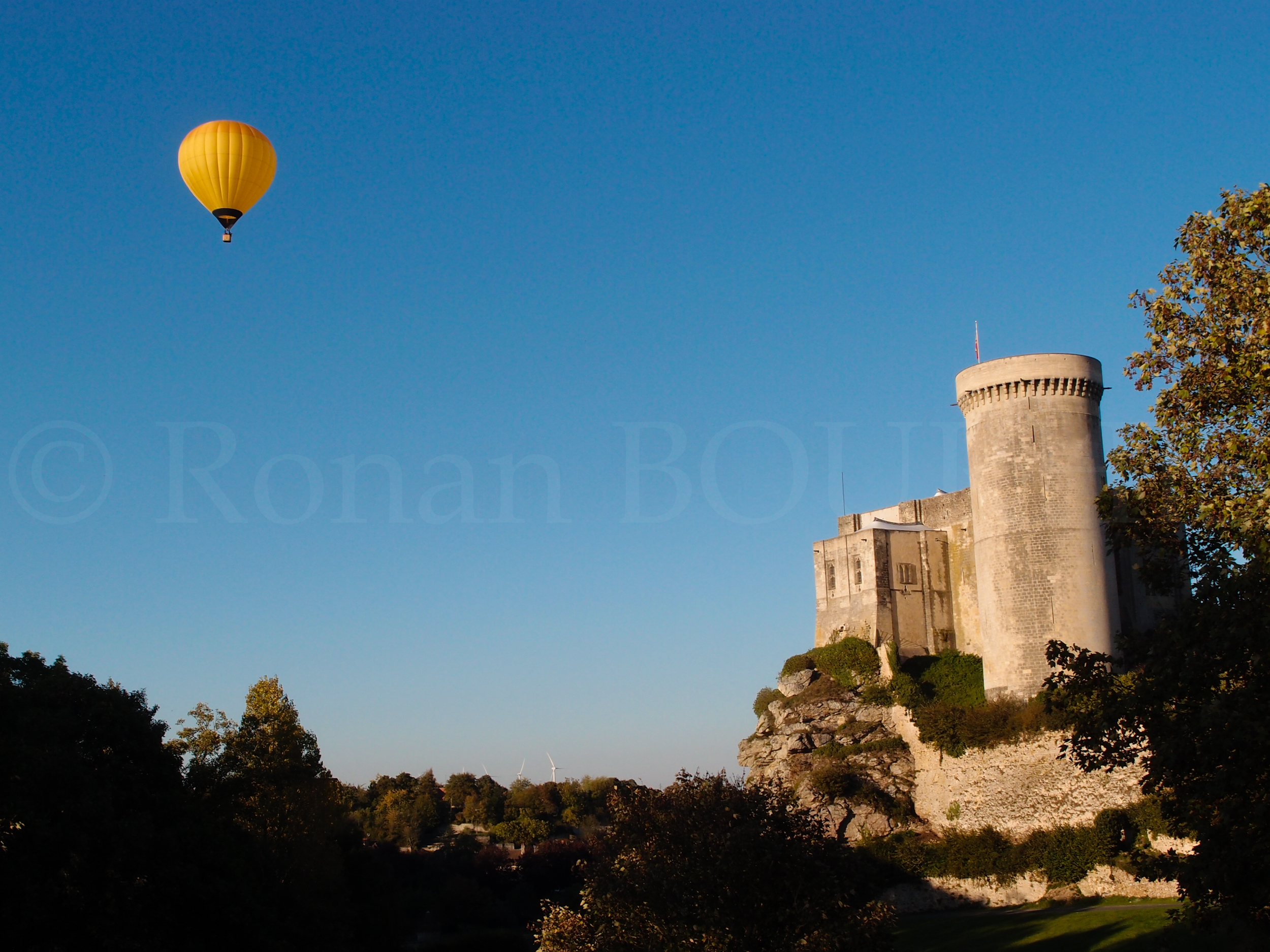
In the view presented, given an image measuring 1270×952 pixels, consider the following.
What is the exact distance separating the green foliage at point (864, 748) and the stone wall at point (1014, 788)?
679 millimetres

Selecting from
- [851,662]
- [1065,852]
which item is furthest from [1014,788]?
[851,662]

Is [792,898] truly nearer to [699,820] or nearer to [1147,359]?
Result: [699,820]

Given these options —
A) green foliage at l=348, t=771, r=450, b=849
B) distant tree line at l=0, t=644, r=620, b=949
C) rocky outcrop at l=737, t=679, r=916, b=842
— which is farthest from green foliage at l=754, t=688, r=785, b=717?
green foliage at l=348, t=771, r=450, b=849

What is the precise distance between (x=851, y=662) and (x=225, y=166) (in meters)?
34.2

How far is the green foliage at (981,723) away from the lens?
44812 mm

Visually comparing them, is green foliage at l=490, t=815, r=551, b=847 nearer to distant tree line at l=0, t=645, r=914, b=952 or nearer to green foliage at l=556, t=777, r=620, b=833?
green foliage at l=556, t=777, r=620, b=833

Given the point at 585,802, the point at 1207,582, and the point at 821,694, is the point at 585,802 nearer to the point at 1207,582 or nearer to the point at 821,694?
the point at 821,694

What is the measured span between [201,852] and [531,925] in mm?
8492

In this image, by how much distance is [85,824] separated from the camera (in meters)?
27.6

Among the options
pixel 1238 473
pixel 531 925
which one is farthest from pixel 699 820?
pixel 1238 473

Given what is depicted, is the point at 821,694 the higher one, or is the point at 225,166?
the point at 225,166

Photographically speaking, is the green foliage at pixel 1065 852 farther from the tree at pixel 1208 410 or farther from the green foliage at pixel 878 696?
the tree at pixel 1208 410

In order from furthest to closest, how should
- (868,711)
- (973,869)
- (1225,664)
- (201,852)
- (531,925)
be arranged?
(868,711) → (973,869) → (201,852) → (531,925) → (1225,664)

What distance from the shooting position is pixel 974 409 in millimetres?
48438
